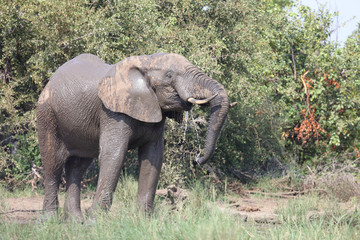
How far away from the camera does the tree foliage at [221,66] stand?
10.1 meters

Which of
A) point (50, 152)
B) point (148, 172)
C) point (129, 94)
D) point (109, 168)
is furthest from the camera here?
point (50, 152)

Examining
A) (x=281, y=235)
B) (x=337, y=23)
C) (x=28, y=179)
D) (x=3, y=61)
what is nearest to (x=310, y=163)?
(x=337, y=23)

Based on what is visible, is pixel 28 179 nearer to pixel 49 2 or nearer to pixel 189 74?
pixel 49 2

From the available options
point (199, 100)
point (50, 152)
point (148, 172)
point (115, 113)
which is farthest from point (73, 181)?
point (199, 100)

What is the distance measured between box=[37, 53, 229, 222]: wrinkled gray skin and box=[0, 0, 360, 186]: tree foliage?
3157mm

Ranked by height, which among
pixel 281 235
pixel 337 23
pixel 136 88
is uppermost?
pixel 337 23

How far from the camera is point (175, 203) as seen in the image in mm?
7410

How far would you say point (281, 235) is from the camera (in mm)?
4367

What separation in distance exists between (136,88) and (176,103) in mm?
487

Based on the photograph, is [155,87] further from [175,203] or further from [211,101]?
[175,203]

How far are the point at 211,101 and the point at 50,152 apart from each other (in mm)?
2363

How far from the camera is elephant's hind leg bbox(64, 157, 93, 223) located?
23.2 feet

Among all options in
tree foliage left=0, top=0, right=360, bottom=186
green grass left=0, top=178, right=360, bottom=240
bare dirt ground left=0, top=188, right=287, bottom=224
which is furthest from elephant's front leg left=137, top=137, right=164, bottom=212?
tree foliage left=0, top=0, right=360, bottom=186

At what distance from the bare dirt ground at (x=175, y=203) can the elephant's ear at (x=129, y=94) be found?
1319mm
